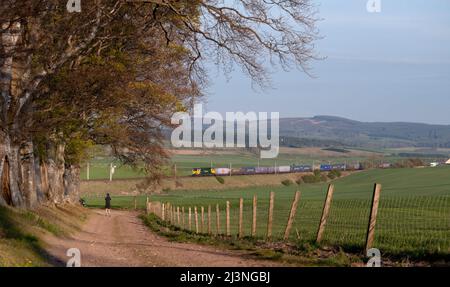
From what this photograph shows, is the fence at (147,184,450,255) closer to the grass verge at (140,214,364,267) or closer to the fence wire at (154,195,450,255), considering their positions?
the fence wire at (154,195,450,255)

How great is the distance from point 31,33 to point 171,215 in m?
19.9

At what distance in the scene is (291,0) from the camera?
843 inches

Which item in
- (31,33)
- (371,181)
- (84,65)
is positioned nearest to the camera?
(31,33)

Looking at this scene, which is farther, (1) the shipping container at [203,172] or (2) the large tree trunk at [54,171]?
(1) the shipping container at [203,172]

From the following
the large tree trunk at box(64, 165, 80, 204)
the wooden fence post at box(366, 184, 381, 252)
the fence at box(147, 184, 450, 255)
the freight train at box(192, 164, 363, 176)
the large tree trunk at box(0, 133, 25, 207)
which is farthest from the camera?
the freight train at box(192, 164, 363, 176)

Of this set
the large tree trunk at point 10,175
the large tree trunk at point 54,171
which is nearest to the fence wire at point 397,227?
the large tree trunk at point 10,175

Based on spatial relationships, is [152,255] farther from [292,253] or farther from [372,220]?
[372,220]

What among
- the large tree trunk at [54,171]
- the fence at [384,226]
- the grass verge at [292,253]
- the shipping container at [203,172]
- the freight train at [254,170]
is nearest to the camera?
the grass verge at [292,253]

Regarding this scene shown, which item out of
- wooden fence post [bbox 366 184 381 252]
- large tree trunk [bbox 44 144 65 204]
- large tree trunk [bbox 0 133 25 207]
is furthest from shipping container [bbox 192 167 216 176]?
wooden fence post [bbox 366 184 381 252]

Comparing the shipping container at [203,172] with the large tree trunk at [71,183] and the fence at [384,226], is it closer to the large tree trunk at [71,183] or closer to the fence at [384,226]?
the large tree trunk at [71,183]

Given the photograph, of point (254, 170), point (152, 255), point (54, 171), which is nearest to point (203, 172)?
point (254, 170)

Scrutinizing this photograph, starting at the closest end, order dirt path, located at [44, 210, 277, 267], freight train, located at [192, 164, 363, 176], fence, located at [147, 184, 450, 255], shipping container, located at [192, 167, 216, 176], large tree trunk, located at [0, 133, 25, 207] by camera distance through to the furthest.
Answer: dirt path, located at [44, 210, 277, 267] < fence, located at [147, 184, 450, 255] < large tree trunk, located at [0, 133, 25, 207] < shipping container, located at [192, 167, 216, 176] < freight train, located at [192, 164, 363, 176]
